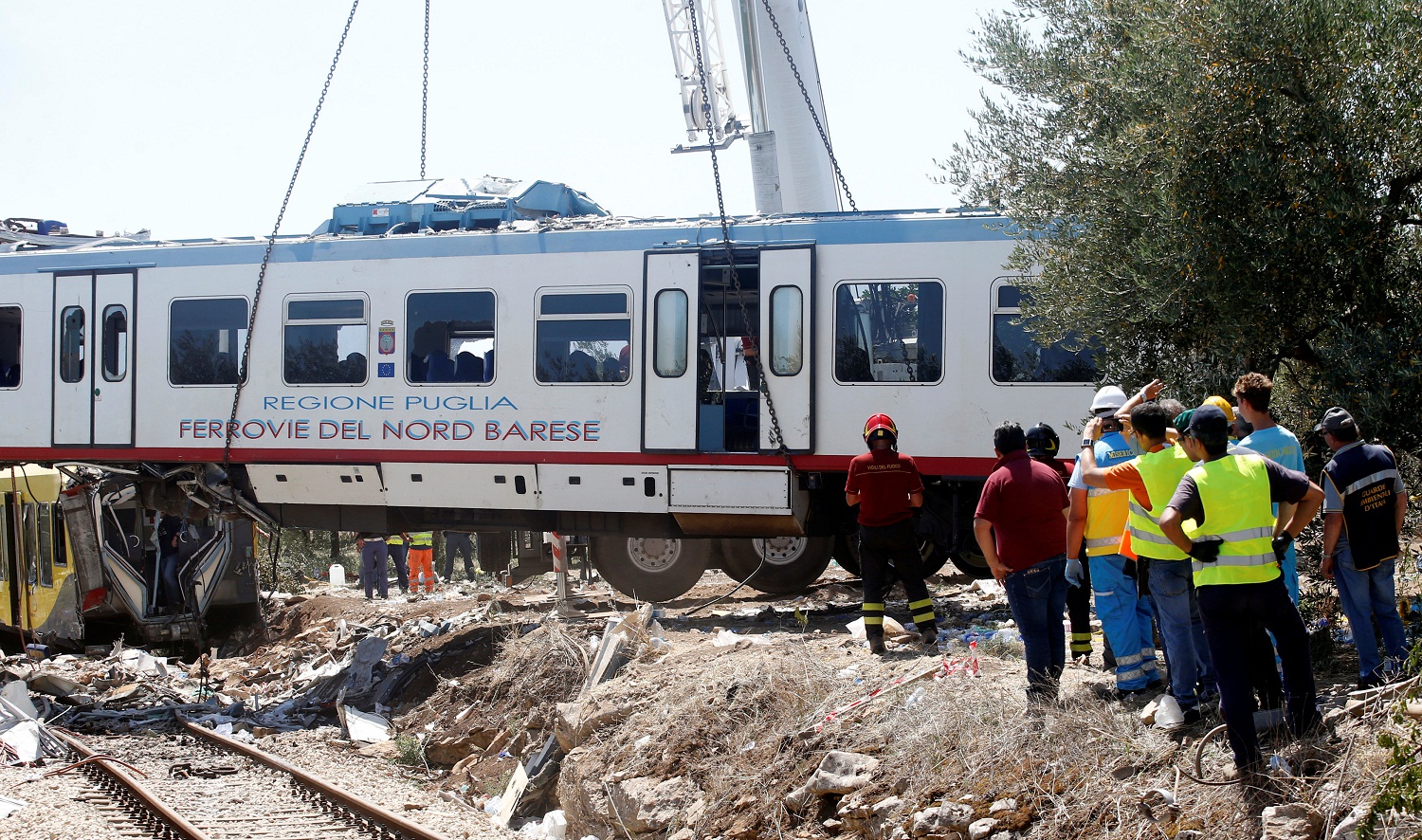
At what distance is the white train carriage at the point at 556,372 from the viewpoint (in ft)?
32.5

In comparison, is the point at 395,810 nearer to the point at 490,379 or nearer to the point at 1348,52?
the point at 490,379

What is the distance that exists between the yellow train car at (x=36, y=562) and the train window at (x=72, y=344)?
100 inches

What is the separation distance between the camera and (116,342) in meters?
11.5

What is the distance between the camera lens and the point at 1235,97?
237 inches

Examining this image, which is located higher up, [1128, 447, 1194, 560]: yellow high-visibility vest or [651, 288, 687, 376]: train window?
[651, 288, 687, 376]: train window

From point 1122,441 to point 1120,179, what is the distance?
1.56 metres

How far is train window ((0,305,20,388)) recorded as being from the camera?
11734 millimetres

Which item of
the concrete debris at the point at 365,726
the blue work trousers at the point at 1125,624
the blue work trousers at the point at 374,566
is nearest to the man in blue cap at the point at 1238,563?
the blue work trousers at the point at 1125,624

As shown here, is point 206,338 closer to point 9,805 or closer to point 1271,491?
point 9,805

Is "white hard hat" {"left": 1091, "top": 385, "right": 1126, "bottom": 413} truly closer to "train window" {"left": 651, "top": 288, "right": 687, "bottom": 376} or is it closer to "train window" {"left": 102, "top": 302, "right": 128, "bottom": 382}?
"train window" {"left": 651, "top": 288, "right": 687, "bottom": 376}

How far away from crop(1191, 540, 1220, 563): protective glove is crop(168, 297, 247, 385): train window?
9139 mm

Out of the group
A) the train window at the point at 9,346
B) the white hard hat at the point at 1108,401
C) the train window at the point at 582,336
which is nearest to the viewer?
the white hard hat at the point at 1108,401

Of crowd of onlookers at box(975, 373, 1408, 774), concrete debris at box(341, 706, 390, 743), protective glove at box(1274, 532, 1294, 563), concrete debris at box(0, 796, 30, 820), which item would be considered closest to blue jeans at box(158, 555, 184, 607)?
concrete debris at box(341, 706, 390, 743)

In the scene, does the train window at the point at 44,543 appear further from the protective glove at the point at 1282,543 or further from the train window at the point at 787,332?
→ the protective glove at the point at 1282,543
